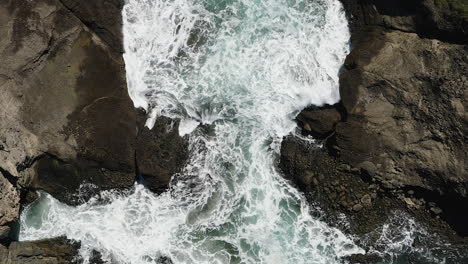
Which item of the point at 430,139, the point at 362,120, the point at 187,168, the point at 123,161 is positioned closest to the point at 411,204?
the point at 430,139

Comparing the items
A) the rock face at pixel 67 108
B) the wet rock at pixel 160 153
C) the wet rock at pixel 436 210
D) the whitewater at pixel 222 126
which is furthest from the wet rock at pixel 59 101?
the wet rock at pixel 436 210

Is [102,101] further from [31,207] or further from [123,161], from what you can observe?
[31,207]

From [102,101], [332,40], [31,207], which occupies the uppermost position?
[332,40]

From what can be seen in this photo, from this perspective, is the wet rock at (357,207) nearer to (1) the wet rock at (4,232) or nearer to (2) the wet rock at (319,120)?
(2) the wet rock at (319,120)

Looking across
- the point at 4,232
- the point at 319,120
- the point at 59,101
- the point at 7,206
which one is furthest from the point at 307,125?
the point at 4,232

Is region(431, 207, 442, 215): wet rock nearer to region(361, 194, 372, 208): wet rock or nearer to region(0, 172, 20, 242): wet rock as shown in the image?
region(361, 194, 372, 208): wet rock

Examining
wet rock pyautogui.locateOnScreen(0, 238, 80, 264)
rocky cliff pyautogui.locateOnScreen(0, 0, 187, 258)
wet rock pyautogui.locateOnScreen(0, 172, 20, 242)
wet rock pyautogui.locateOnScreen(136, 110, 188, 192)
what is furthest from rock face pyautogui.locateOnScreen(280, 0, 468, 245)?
wet rock pyautogui.locateOnScreen(0, 172, 20, 242)

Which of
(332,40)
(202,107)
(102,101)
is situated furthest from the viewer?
(332,40)

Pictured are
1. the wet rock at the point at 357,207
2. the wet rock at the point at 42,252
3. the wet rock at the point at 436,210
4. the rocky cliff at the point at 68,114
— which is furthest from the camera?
the wet rock at the point at 436,210
